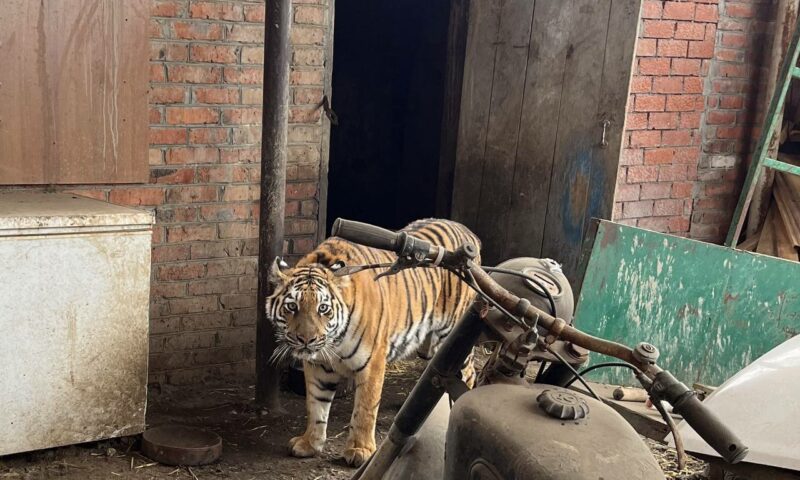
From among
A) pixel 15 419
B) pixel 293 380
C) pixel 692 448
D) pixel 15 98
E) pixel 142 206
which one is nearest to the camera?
pixel 692 448

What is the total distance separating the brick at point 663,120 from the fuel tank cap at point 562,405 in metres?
4.22

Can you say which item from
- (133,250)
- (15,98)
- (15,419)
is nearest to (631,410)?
(133,250)

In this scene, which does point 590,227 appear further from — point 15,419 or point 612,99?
point 15,419

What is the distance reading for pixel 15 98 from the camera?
13.1 feet

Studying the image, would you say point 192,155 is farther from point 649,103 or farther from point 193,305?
point 649,103

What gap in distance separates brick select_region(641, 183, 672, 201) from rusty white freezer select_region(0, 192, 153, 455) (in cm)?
331

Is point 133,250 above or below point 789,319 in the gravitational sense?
above

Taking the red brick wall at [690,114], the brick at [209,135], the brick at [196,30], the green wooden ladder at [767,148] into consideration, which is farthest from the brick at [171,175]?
the green wooden ladder at [767,148]

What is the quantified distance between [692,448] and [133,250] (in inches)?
96.1

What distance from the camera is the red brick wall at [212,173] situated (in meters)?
4.46

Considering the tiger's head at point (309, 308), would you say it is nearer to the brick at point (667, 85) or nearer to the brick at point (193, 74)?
the brick at point (193, 74)

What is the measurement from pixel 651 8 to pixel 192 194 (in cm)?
303

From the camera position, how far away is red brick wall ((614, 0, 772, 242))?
5.48 m

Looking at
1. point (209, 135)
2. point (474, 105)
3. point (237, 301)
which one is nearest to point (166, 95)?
point (209, 135)
